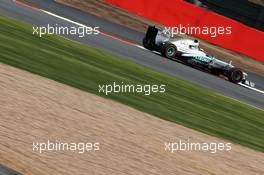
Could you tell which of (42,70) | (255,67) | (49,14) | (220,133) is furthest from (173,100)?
(255,67)

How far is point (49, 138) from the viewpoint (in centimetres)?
854

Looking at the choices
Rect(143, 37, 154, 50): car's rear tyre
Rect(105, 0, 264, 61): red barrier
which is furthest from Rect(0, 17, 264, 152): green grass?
Rect(105, 0, 264, 61): red barrier

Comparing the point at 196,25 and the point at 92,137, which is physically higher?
the point at 196,25

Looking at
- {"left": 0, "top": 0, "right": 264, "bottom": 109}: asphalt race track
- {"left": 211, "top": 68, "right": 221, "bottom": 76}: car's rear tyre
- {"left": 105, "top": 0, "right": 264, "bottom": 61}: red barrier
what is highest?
{"left": 105, "top": 0, "right": 264, "bottom": 61}: red barrier

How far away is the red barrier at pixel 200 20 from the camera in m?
25.3

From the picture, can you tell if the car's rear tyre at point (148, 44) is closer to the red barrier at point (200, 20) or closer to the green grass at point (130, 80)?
the green grass at point (130, 80)

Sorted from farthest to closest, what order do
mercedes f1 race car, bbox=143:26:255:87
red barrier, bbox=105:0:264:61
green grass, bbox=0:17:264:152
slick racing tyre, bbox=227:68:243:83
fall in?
1. red barrier, bbox=105:0:264:61
2. slick racing tyre, bbox=227:68:243:83
3. mercedes f1 race car, bbox=143:26:255:87
4. green grass, bbox=0:17:264:152

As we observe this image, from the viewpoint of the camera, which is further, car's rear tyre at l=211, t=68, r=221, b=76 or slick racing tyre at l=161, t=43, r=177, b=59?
car's rear tyre at l=211, t=68, r=221, b=76

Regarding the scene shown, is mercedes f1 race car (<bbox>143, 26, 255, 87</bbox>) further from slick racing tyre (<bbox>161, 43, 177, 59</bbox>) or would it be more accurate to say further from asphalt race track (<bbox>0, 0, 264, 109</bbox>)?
asphalt race track (<bbox>0, 0, 264, 109</bbox>)

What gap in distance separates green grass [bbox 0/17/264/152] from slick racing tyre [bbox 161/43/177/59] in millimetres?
2789

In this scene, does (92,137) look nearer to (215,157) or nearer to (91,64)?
(215,157)

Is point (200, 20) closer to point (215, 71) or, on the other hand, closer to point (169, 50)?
point (215, 71)

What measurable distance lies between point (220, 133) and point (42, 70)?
4079 mm

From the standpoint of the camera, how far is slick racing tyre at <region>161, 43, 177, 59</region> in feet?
65.3
